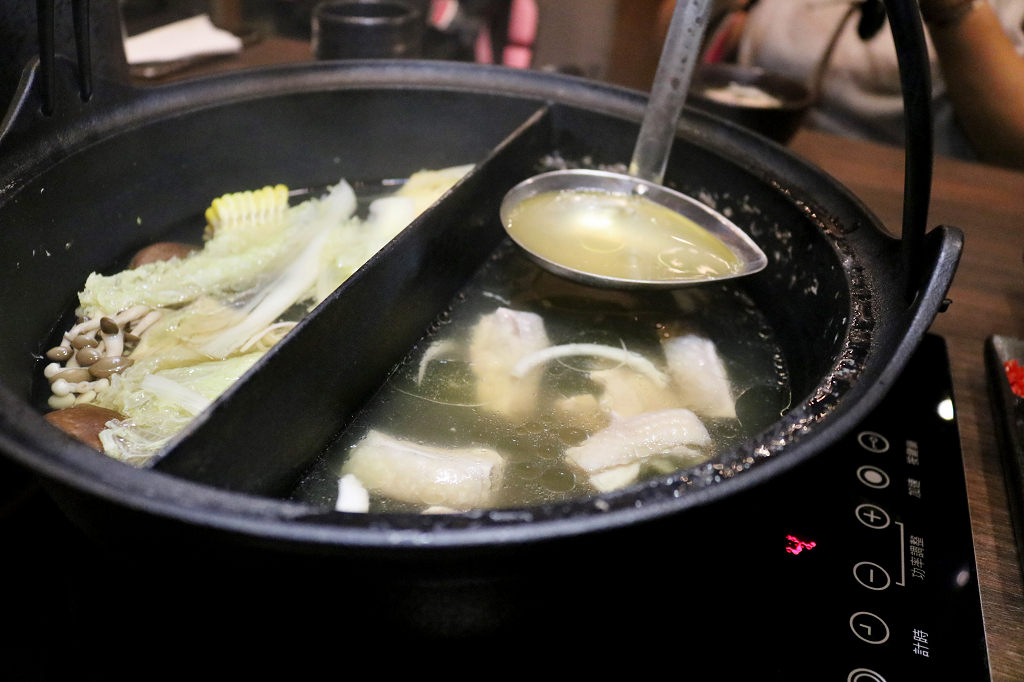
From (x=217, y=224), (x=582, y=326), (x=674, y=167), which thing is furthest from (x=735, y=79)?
(x=217, y=224)

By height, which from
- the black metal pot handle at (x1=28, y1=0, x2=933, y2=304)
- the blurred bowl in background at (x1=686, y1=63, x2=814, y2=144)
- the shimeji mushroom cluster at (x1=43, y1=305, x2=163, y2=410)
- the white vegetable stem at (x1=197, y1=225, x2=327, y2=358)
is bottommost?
the shimeji mushroom cluster at (x1=43, y1=305, x2=163, y2=410)

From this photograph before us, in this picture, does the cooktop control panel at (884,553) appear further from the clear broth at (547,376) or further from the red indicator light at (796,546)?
the clear broth at (547,376)

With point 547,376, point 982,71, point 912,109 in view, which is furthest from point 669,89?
point 982,71

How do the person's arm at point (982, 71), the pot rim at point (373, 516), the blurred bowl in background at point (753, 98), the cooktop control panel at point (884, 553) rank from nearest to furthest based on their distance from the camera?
the pot rim at point (373, 516)
the cooktop control panel at point (884, 553)
the blurred bowl in background at point (753, 98)
the person's arm at point (982, 71)

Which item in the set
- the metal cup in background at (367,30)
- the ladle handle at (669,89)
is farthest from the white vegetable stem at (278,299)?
the ladle handle at (669,89)

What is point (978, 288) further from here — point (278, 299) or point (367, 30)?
point (367, 30)

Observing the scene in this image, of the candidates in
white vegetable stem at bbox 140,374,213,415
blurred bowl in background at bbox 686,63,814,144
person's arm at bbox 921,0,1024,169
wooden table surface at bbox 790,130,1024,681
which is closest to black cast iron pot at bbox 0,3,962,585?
white vegetable stem at bbox 140,374,213,415

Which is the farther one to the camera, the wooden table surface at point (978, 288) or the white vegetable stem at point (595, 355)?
the white vegetable stem at point (595, 355)

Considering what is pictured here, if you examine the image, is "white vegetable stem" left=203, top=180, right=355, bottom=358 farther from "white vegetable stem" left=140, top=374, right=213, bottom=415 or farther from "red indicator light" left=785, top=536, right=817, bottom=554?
"red indicator light" left=785, top=536, right=817, bottom=554
